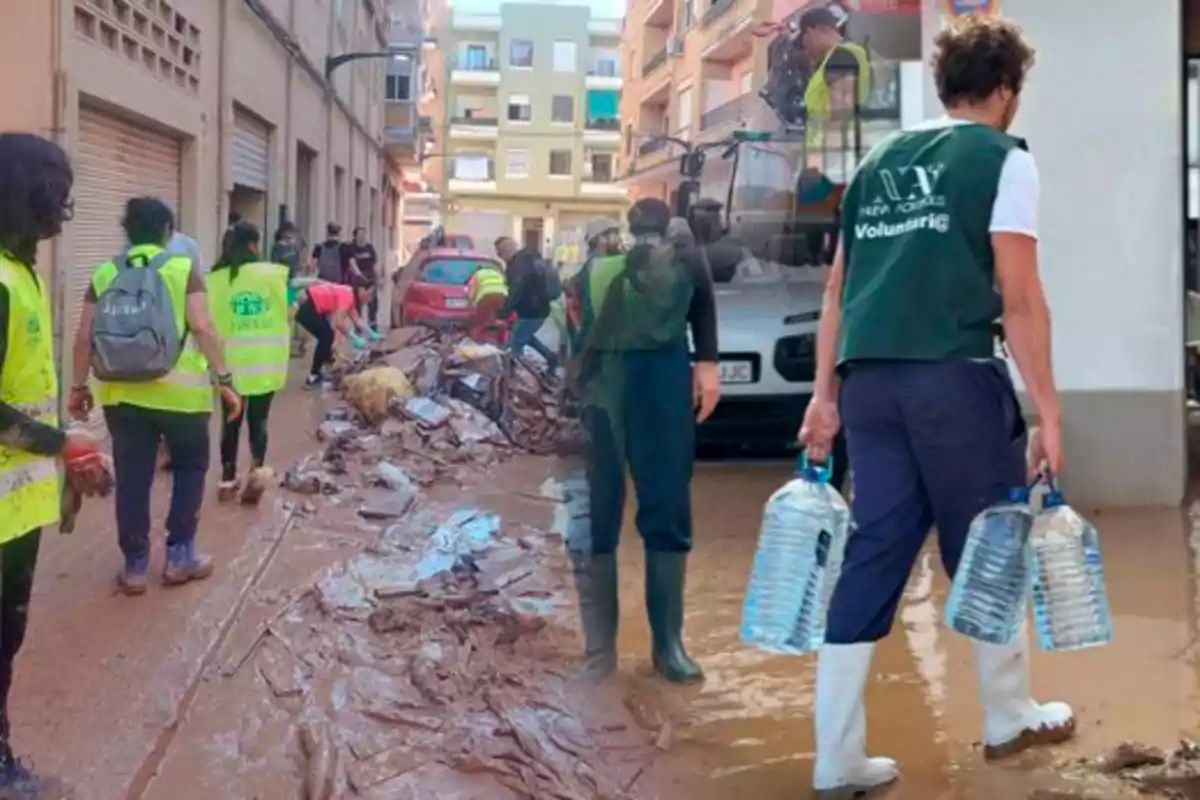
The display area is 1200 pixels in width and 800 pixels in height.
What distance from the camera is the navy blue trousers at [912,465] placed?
370 centimetres

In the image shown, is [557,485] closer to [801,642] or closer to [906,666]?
[906,666]

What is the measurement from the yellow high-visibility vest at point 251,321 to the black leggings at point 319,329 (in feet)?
19.9

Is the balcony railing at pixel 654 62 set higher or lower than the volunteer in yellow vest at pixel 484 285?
higher

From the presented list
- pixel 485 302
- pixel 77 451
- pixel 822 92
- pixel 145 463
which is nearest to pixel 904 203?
pixel 77 451

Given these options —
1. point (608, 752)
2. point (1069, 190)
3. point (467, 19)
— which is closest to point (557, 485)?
point (1069, 190)

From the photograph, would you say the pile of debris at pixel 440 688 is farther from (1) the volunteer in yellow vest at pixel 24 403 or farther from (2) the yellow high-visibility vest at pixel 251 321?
(2) the yellow high-visibility vest at pixel 251 321

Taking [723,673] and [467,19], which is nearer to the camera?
[723,673]

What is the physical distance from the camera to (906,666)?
203 inches

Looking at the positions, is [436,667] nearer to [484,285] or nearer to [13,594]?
[13,594]

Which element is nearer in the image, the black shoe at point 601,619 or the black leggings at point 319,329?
the black shoe at point 601,619

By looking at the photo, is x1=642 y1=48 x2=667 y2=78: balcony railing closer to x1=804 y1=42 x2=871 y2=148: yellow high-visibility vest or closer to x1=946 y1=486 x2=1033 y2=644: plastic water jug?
x1=804 y1=42 x2=871 y2=148: yellow high-visibility vest

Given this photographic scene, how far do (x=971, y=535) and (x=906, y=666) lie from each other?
1560mm

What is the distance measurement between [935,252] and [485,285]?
54.0 feet

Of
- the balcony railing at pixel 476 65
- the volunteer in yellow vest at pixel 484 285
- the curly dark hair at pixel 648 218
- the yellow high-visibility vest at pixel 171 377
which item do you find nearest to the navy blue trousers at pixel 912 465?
the curly dark hair at pixel 648 218
